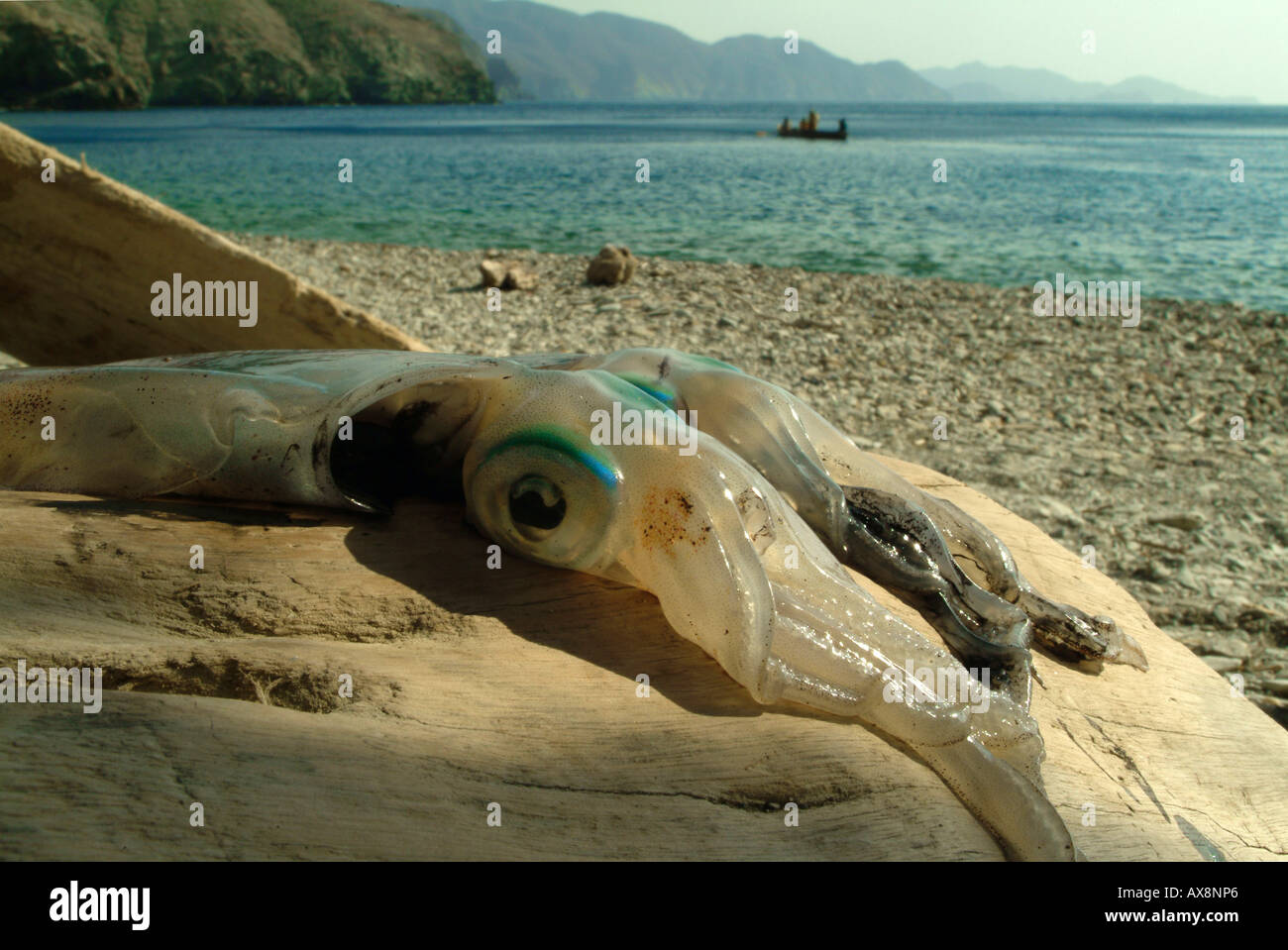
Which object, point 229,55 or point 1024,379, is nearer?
point 1024,379

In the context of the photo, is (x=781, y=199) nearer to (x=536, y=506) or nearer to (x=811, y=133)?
(x=536, y=506)

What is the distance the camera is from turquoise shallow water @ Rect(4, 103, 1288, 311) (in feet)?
47.5

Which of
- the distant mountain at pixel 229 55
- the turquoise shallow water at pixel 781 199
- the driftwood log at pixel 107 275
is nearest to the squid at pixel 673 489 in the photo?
the driftwood log at pixel 107 275

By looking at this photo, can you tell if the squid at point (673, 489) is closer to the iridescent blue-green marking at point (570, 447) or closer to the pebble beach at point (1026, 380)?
the iridescent blue-green marking at point (570, 447)

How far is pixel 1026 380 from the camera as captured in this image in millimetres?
7434

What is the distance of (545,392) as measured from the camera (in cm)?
218

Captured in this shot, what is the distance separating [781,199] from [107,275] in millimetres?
19576

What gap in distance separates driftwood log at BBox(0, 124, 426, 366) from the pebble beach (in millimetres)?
3506

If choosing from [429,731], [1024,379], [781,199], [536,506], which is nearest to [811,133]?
[781,199]

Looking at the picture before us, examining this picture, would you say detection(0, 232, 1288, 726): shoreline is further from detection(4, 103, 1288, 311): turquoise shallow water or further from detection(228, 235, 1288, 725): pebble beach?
detection(4, 103, 1288, 311): turquoise shallow water

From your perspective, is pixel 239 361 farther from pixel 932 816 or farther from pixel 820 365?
pixel 820 365

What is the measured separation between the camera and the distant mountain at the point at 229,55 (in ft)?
131

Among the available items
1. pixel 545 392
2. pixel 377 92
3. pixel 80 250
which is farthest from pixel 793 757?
pixel 377 92

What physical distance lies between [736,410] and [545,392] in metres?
0.64
